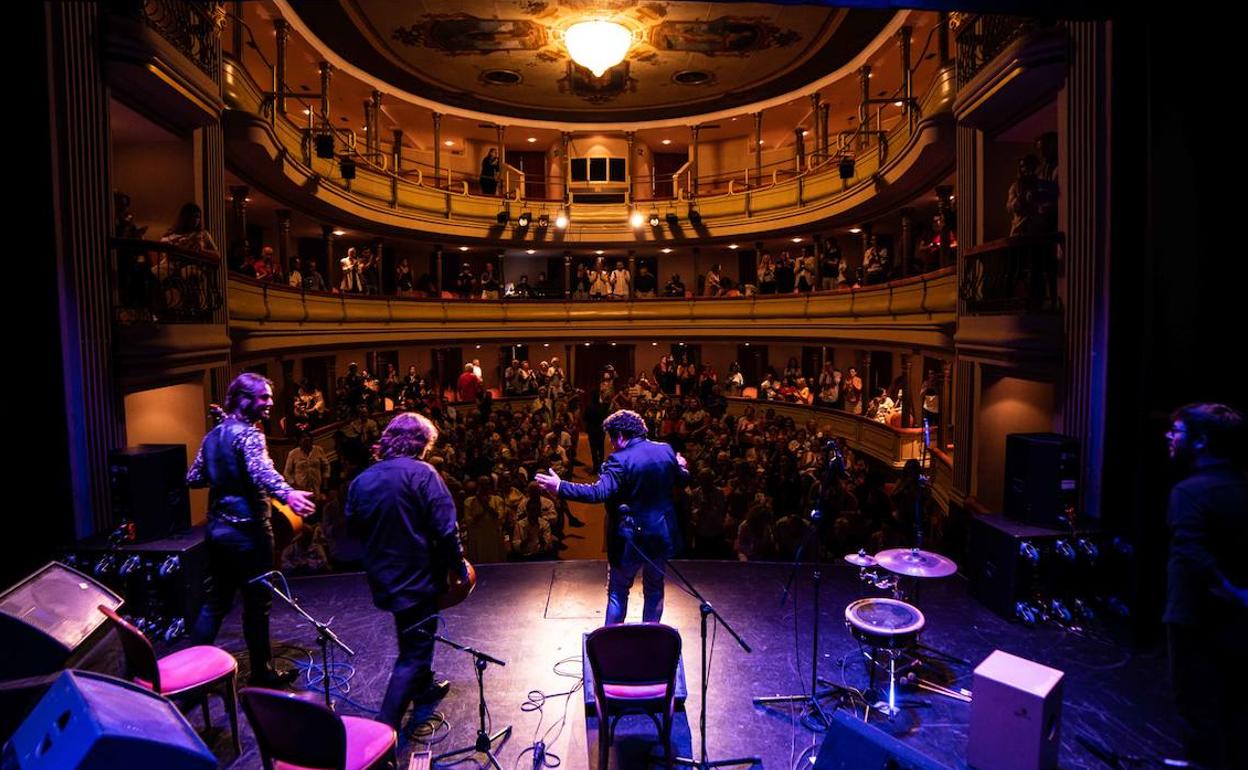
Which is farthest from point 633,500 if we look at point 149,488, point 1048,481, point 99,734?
point 149,488

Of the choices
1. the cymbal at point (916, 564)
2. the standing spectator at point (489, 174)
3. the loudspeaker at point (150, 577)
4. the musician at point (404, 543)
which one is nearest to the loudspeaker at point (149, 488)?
the loudspeaker at point (150, 577)

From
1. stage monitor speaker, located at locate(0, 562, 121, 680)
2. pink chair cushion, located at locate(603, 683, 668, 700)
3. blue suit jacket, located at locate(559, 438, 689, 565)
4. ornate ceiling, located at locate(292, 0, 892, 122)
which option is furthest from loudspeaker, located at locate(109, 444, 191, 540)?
ornate ceiling, located at locate(292, 0, 892, 122)

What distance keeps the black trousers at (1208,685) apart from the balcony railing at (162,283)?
25.0 ft

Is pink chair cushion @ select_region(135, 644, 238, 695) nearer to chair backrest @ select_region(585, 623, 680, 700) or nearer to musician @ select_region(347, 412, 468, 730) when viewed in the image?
musician @ select_region(347, 412, 468, 730)

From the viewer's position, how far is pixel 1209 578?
3.40 metres

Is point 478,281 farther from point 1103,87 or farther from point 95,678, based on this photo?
point 95,678

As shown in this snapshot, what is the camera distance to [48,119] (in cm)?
511

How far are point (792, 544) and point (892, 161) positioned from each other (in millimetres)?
6749

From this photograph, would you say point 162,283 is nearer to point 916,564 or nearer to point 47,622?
point 47,622

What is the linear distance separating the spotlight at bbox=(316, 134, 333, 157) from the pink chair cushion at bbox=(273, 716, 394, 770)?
10.7m

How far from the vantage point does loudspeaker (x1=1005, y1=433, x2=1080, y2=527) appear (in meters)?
5.61

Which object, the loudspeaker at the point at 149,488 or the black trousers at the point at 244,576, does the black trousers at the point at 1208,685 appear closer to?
the black trousers at the point at 244,576

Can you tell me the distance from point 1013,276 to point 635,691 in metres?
5.41

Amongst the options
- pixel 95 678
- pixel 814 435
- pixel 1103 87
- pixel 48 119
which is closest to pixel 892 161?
pixel 814 435
